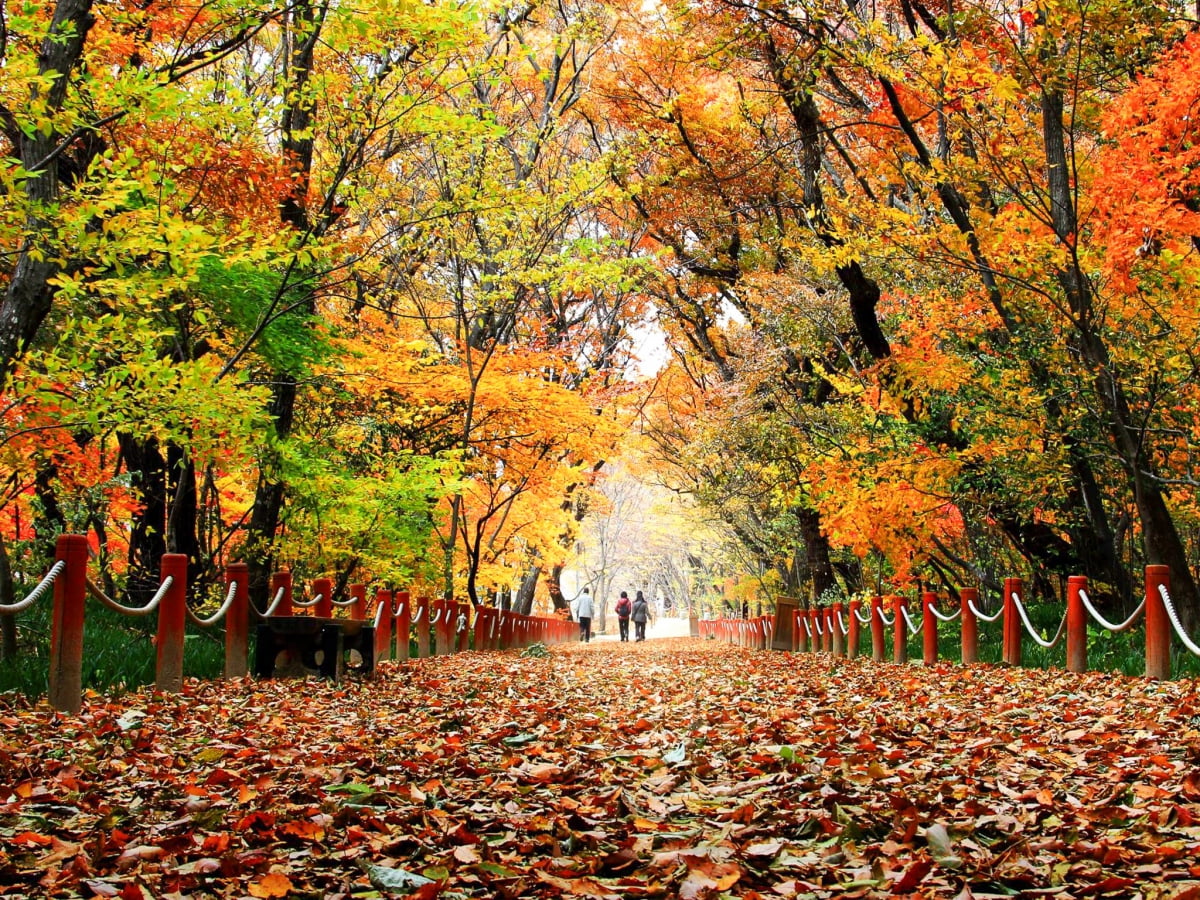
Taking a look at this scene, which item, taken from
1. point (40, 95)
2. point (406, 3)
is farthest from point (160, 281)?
point (406, 3)

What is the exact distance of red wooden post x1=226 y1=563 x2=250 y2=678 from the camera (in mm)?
8617

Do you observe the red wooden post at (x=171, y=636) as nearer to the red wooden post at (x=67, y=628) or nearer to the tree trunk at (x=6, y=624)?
the tree trunk at (x=6, y=624)

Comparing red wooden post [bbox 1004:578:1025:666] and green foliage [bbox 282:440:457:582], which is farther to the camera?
green foliage [bbox 282:440:457:582]

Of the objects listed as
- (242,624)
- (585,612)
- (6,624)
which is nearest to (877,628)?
(242,624)

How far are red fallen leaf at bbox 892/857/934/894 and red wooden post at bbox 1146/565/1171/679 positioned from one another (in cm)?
554

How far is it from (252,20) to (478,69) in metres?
2.40

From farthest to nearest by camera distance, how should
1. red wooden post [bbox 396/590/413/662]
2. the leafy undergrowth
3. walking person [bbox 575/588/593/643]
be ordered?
walking person [bbox 575/588/593/643] → red wooden post [bbox 396/590/413/662] → the leafy undergrowth

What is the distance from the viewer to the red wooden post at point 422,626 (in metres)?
14.2

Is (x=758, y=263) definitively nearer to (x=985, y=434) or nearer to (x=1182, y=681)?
(x=985, y=434)

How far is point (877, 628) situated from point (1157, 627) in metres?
5.81

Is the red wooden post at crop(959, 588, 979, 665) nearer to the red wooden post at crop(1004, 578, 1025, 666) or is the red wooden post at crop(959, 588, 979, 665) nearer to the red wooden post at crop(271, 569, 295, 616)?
the red wooden post at crop(1004, 578, 1025, 666)

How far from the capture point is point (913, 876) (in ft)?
9.66

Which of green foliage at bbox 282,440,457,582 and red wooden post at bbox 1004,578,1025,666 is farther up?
green foliage at bbox 282,440,457,582

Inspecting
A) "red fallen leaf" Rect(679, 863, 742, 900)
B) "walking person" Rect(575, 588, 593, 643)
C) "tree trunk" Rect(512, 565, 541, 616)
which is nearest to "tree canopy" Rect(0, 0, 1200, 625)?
"red fallen leaf" Rect(679, 863, 742, 900)
